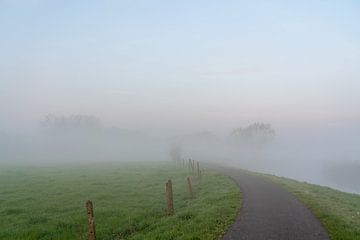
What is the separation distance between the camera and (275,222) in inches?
683

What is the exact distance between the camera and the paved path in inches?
591

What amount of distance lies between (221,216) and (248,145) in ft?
471

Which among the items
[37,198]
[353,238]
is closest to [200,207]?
[353,238]

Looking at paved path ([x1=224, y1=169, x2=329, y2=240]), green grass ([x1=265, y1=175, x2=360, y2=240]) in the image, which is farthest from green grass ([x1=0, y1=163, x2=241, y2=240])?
green grass ([x1=265, y1=175, x2=360, y2=240])

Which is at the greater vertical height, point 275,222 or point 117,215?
point 275,222

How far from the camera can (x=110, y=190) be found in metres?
37.6

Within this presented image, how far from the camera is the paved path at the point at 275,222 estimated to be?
15011mm

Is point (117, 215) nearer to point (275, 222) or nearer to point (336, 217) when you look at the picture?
point (275, 222)

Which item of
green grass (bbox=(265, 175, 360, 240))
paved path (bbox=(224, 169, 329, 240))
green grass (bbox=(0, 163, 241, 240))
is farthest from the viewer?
green grass (bbox=(0, 163, 241, 240))

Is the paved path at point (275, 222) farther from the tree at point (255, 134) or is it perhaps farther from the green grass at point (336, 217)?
the tree at point (255, 134)

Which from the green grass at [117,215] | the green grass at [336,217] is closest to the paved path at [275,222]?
the green grass at [336,217]

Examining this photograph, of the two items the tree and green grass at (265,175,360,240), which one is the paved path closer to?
green grass at (265,175,360,240)

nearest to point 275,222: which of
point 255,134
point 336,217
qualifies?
point 336,217

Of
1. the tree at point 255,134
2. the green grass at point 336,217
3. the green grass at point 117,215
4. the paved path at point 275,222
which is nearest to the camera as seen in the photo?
the paved path at point 275,222
